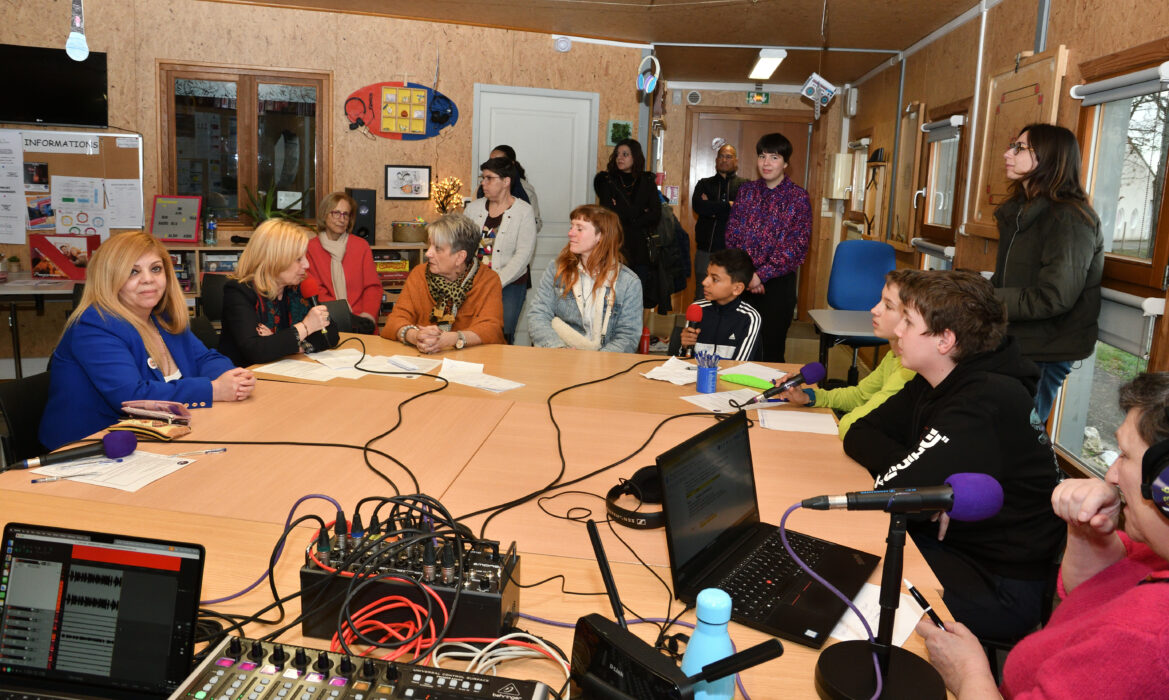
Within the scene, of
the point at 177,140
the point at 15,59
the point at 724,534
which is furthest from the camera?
→ the point at 177,140

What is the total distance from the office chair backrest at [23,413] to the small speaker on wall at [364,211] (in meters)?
3.56

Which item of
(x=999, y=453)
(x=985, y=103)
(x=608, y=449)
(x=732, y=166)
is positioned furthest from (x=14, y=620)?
(x=732, y=166)

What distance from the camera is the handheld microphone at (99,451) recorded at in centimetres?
192

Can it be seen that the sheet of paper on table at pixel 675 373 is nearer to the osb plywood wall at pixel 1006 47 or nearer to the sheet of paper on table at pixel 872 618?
the sheet of paper on table at pixel 872 618

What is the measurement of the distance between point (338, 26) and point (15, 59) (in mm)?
2123

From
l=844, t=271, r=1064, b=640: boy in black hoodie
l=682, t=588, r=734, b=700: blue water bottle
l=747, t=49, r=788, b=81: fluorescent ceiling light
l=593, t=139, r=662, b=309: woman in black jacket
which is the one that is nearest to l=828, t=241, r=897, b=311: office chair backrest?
l=593, t=139, r=662, b=309: woman in black jacket

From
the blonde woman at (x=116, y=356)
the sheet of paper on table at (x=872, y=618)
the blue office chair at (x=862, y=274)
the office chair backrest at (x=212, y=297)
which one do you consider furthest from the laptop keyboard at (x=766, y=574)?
the blue office chair at (x=862, y=274)

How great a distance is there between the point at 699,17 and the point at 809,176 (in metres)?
3.64

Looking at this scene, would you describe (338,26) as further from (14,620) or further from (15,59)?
(14,620)

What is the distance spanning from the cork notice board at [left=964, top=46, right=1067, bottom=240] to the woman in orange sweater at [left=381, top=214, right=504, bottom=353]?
2577mm

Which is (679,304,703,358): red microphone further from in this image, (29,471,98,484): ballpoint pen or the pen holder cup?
(29,471,98,484): ballpoint pen

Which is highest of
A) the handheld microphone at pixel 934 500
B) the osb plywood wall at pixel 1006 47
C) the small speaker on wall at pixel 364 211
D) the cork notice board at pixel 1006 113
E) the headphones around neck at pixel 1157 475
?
the osb plywood wall at pixel 1006 47

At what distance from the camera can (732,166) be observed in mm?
7035

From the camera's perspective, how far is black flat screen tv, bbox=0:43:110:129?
553cm
